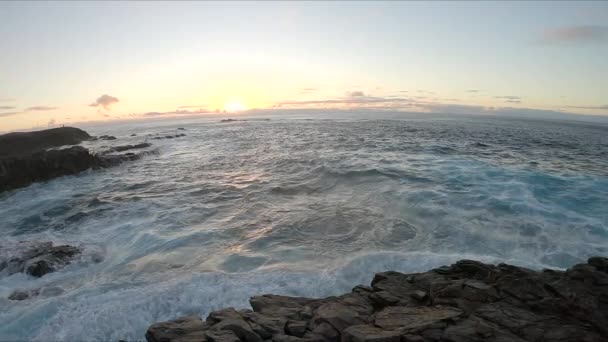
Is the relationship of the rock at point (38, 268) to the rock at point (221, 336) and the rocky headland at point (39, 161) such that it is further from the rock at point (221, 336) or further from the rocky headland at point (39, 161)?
the rocky headland at point (39, 161)

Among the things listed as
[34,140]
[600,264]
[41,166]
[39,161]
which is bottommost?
[600,264]

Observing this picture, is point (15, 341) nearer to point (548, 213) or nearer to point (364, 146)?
point (548, 213)

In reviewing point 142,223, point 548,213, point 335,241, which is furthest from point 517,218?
point 142,223

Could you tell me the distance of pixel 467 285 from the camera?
8.28 metres

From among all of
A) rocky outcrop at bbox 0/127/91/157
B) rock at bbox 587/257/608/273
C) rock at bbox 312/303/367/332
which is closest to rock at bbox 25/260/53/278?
rock at bbox 312/303/367/332

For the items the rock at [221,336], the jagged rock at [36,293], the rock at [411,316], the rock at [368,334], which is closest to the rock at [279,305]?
the rock at [221,336]

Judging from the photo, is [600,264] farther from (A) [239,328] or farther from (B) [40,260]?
(B) [40,260]

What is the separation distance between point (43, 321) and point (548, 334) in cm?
1146

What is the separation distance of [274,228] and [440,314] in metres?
9.52

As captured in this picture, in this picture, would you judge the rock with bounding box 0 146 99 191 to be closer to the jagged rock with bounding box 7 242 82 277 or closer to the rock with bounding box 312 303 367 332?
the jagged rock with bounding box 7 242 82 277

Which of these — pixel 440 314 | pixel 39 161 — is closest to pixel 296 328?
pixel 440 314

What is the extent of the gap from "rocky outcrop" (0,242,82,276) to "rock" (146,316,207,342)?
725cm

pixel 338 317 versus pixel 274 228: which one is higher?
pixel 338 317

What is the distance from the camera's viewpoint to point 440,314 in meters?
7.14
